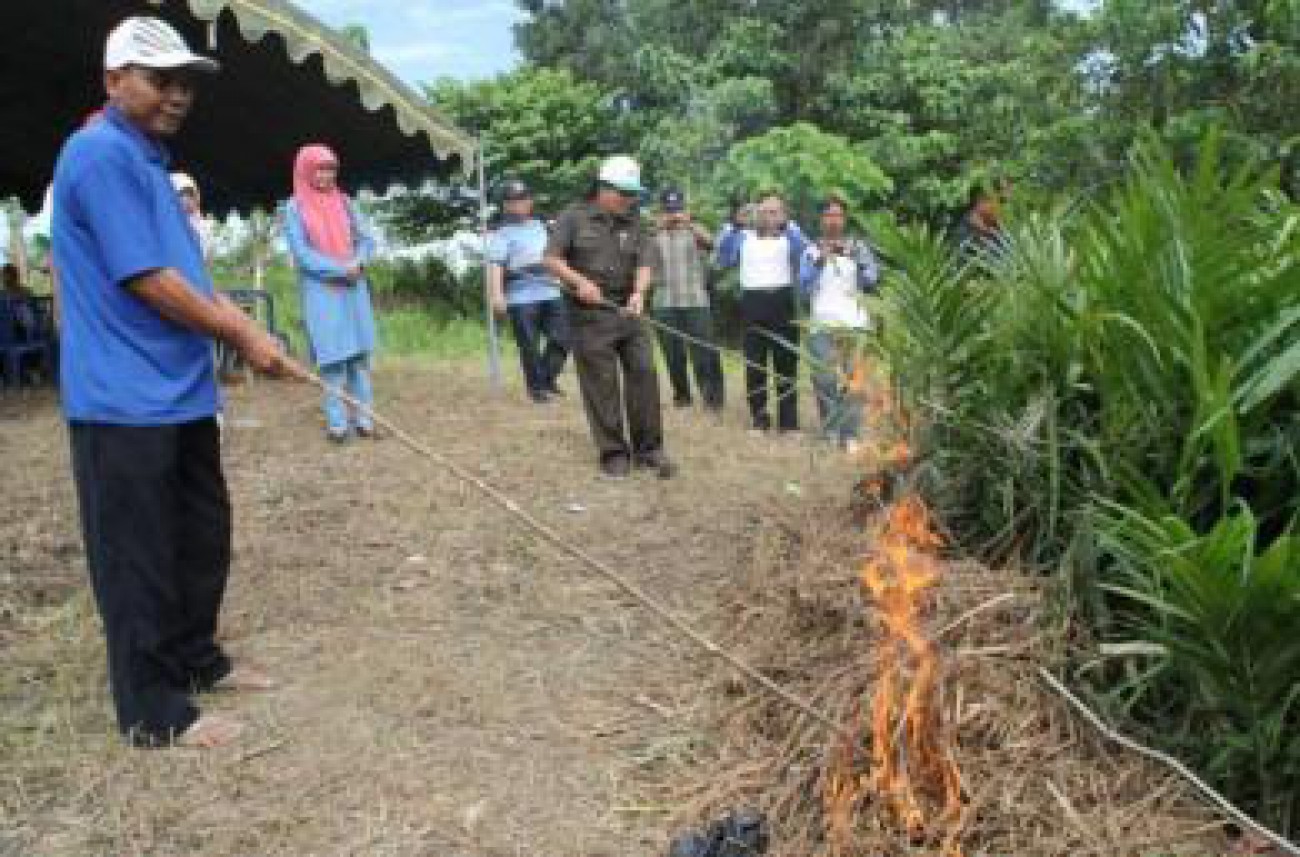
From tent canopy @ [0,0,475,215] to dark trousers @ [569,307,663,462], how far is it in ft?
7.84

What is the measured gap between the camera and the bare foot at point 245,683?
411 cm

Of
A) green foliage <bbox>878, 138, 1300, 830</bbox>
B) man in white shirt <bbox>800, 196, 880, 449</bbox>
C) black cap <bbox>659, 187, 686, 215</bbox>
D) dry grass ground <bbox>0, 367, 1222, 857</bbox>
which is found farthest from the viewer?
black cap <bbox>659, 187, 686, 215</bbox>

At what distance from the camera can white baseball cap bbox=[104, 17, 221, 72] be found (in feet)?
11.3

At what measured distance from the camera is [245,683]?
4.12 m

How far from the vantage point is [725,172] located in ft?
55.6

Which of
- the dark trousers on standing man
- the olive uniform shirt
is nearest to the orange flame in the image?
the olive uniform shirt

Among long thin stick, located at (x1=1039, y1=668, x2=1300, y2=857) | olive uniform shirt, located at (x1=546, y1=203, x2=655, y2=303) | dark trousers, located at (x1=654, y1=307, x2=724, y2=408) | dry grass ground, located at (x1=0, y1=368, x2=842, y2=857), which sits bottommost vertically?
dry grass ground, located at (x1=0, y1=368, x2=842, y2=857)

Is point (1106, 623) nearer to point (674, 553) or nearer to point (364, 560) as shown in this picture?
point (674, 553)

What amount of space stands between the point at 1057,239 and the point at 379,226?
2213 cm

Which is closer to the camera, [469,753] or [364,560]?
[469,753]

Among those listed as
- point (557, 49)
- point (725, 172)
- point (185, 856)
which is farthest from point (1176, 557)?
point (557, 49)

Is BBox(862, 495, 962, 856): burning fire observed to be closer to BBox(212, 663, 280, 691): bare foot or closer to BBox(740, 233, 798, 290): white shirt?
BBox(212, 663, 280, 691): bare foot

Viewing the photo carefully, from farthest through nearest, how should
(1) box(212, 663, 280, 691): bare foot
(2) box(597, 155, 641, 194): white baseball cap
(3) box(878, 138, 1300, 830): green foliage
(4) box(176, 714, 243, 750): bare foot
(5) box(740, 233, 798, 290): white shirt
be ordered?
(5) box(740, 233, 798, 290): white shirt < (2) box(597, 155, 641, 194): white baseball cap < (1) box(212, 663, 280, 691): bare foot < (4) box(176, 714, 243, 750): bare foot < (3) box(878, 138, 1300, 830): green foliage

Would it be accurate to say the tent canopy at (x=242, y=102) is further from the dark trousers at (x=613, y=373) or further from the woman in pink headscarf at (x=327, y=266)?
the dark trousers at (x=613, y=373)
